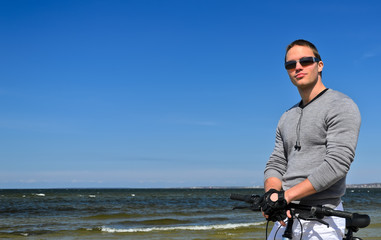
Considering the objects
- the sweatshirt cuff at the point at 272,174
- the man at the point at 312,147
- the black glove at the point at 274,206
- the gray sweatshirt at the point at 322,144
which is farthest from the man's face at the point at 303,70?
the black glove at the point at 274,206

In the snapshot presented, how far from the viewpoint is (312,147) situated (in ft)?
7.55

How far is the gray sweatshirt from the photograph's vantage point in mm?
2100

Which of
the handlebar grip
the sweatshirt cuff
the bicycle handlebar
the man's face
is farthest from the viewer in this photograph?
the sweatshirt cuff

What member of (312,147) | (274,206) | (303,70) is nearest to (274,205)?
(274,206)

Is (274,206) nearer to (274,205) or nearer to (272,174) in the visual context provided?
(274,205)

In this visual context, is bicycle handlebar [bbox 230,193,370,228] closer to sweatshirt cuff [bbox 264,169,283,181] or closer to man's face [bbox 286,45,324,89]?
sweatshirt cuff [bbox 264,169,283,181]

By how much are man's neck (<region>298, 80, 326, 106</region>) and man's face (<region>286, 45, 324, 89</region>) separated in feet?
0.06

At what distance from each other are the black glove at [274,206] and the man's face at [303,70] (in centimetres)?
64

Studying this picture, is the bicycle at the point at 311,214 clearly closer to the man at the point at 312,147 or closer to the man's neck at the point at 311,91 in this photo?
the man at the point at 312,147

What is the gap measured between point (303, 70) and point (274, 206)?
0.76 m

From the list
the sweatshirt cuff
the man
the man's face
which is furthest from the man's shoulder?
the sweatshirt cuff

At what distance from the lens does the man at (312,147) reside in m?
2.10

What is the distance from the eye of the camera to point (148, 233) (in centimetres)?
1371

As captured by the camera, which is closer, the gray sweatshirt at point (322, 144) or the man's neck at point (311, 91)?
the gray sweatshirt at point (322, 144)
